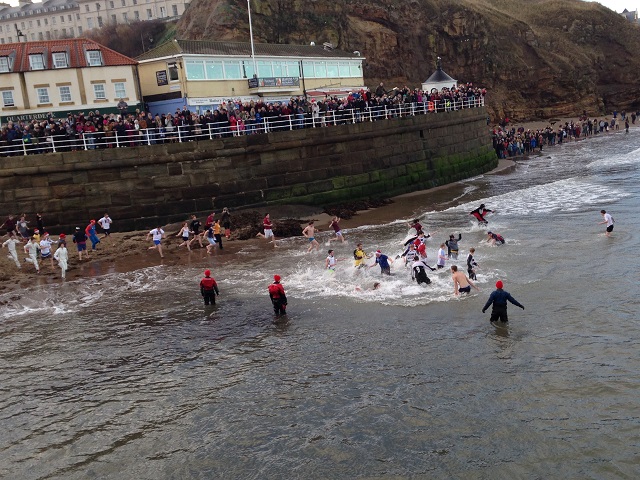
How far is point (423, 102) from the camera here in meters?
34.1

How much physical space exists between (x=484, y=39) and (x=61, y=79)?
164 feet

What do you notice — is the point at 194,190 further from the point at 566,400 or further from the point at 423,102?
the point at 566,400

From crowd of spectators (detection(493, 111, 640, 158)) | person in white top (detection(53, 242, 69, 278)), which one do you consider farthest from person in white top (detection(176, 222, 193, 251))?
crowd of spectators (detection(493, 111, 640, 158))

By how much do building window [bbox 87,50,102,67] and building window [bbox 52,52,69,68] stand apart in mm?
1134

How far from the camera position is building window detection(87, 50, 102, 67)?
33.2 m

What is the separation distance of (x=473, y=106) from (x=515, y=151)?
11.4m

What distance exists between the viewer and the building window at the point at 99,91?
33219mm

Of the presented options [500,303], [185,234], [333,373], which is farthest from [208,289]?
[500,303]

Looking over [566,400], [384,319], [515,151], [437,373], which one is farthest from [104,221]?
[515,151]

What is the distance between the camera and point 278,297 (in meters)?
15.0

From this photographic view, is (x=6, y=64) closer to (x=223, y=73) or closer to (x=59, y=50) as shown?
(x=59, y=50)

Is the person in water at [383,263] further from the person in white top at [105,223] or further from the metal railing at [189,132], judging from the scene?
the person in white top at [105,223]

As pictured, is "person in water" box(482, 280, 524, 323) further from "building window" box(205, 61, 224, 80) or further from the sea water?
"building window" box(205, 61, 224, 80)

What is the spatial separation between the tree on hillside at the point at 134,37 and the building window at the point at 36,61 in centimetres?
3658
